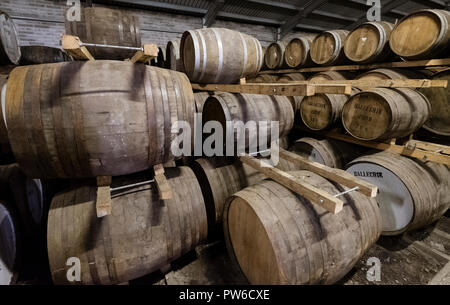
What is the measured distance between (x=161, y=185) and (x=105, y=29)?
8.18ft

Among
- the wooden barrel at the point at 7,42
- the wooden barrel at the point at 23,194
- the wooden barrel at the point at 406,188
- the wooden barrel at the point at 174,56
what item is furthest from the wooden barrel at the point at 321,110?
the wooden barrel at the point at 7,42

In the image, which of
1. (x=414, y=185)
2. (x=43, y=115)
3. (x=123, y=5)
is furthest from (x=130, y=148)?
(x=123, y=5)

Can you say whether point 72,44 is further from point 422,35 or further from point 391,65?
Answer: point 391,65

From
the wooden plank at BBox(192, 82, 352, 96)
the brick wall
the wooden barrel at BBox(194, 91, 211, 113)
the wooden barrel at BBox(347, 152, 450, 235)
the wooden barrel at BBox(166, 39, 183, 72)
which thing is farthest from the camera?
the brick wall

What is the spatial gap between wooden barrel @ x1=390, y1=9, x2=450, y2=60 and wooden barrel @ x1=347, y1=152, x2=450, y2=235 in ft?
6.69

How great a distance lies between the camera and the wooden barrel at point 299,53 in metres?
5.32

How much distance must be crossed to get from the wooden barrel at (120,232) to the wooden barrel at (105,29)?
202cm

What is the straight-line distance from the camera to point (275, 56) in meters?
6.28

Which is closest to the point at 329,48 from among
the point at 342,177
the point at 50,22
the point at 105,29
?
the point at 342,177

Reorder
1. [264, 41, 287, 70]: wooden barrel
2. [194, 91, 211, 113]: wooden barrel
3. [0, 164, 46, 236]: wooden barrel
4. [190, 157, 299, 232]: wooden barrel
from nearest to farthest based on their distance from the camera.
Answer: [0, 164, 46, 236]: wooden barrel → [190, 157, 299, 232]: wooden barrel → [194, 91, 211, 113]: wooden barrel → [264, 41, 287, 70]: wooden barrel

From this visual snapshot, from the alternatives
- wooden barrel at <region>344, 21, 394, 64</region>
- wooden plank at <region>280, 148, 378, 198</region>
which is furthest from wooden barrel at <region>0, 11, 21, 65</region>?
wooden barrel at <region>344, 21, 394, 64</region>

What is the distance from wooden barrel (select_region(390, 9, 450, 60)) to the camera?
10.8 feet

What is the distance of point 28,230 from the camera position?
8.20 ft

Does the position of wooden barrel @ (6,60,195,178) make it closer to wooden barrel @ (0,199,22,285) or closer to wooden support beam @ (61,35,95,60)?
wooden support beam @ (61,35,95,60)
